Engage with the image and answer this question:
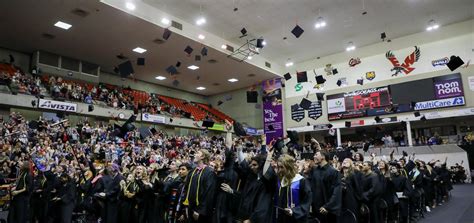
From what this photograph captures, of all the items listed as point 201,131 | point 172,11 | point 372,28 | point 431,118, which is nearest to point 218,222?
point 172,11

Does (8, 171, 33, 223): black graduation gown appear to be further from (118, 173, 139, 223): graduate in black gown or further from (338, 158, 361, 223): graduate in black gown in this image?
(338, 158, 361, 223): graduate in black gown

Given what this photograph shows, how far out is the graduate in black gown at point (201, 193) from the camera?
14.3ft

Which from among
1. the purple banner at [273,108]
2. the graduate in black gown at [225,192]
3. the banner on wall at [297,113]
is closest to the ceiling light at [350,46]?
the banner on wall at [297,113]

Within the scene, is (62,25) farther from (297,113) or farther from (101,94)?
(297,113)

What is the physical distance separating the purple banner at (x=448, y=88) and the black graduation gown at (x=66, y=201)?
1835 cm

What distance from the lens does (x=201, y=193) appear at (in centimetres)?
440

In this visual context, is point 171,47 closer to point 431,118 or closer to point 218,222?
point 218,222

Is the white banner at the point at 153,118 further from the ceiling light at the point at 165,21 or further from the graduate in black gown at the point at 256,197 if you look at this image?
the graduate in black gown at the point at 256,197

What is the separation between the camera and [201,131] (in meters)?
23.9

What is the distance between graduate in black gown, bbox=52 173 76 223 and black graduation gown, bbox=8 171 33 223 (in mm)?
507

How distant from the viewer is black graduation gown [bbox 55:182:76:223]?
6.66m

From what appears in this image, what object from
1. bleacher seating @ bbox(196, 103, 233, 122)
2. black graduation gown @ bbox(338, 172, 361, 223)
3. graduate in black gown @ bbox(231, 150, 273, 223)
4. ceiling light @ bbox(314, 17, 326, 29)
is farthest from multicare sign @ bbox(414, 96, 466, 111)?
graduate in black gown @ bbox(231, 150, 273, 223)

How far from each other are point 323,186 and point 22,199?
600 centimetres

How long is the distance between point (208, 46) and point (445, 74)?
1311 centimetres
